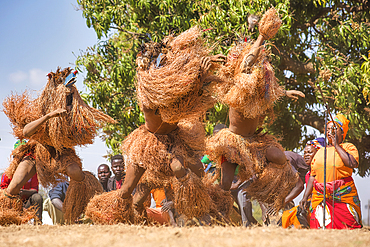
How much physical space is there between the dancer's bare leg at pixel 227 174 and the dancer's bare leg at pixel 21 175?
2210 millimetres

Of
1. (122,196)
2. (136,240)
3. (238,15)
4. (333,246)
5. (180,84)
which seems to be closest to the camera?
(333,246)

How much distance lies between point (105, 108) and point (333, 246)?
6.55 m

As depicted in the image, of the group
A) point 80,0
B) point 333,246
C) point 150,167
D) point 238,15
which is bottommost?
point 333,246

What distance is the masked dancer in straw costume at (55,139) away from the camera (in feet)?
13.9

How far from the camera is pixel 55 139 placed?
4191mm

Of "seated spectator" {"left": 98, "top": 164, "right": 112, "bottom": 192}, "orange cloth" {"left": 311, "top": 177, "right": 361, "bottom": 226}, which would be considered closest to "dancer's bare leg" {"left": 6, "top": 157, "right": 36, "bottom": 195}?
"seated spectator" {"left": 98, "top": 164, "right": 112, "bottom": 192}

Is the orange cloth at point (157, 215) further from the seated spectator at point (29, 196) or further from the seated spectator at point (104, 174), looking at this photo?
the seated spectator at point (104, 174)

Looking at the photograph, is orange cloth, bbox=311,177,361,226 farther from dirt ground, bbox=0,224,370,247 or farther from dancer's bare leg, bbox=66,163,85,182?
dancer's bare leg, bbox=66,163,85,182

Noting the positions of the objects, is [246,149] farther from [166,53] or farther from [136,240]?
[136,240]

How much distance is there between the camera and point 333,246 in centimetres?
221

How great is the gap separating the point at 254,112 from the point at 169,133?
3.04ft

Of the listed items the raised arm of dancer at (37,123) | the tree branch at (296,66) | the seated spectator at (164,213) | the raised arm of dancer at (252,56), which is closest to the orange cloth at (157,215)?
the seated spectator at (164,213)

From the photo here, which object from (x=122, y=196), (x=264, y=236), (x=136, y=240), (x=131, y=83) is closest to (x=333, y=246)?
(x=264, y=236)

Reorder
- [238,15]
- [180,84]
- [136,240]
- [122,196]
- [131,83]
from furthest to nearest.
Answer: [131,83] < [238,15] < [122,196] < [180,84] < [136,240]
